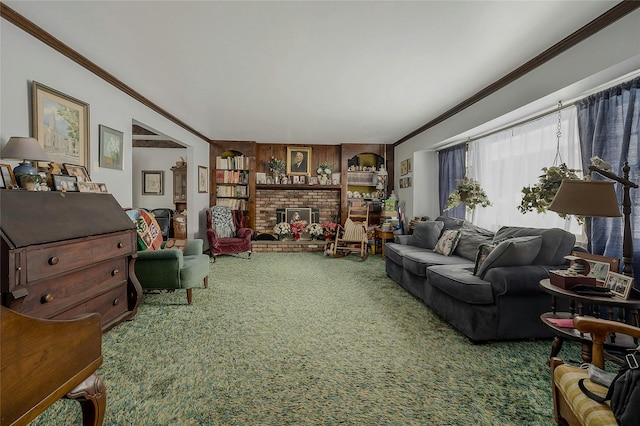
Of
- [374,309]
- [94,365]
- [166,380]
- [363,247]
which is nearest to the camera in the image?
[94,365]

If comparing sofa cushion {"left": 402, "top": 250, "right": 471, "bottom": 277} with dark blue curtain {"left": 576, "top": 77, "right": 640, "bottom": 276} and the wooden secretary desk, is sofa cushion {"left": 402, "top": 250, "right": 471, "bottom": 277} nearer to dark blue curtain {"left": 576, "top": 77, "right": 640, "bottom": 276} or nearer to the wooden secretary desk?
dark blue curtain {"left": 576, "top": 77, "right": 640, "bottom": 276}

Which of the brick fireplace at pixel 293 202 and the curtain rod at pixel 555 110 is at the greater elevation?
the curtain rod at pixel 555 110

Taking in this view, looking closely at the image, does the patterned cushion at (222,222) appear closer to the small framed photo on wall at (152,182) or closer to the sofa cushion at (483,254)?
the small framed photo on wall at (152,182)

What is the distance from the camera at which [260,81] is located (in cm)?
352

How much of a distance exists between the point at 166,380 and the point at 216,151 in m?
6.02

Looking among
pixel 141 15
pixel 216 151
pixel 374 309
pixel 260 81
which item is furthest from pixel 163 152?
pixel 374 309

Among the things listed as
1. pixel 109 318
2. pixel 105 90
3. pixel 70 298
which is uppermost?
pixel 105 90

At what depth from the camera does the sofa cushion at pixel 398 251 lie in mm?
4100

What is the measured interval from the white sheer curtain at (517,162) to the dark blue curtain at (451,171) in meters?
0.22

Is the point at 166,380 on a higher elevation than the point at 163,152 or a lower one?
lower

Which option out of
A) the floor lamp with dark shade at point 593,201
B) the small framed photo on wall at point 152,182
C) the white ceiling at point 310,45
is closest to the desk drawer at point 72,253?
the white ceiling at point 310,45

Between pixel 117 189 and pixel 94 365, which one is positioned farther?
pixel 117 189

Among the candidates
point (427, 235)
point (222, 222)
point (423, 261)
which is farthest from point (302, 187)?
point (423, 261)

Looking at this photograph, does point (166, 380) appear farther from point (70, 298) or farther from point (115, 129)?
point (115, 129)
